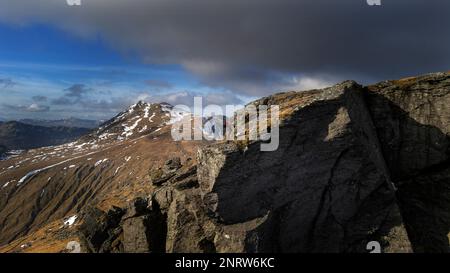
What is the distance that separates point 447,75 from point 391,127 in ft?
20.3

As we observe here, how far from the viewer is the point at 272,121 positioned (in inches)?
1064

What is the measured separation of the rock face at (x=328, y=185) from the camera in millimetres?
26406

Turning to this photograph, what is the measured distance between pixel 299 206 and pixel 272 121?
6.60m

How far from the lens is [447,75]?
3089 centimetres

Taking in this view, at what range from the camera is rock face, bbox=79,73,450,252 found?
26406mm

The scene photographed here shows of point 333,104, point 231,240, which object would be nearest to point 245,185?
point 231,240

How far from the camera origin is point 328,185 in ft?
91.7

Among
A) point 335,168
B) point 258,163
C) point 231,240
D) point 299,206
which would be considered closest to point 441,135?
point 335,168

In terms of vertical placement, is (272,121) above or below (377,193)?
above
